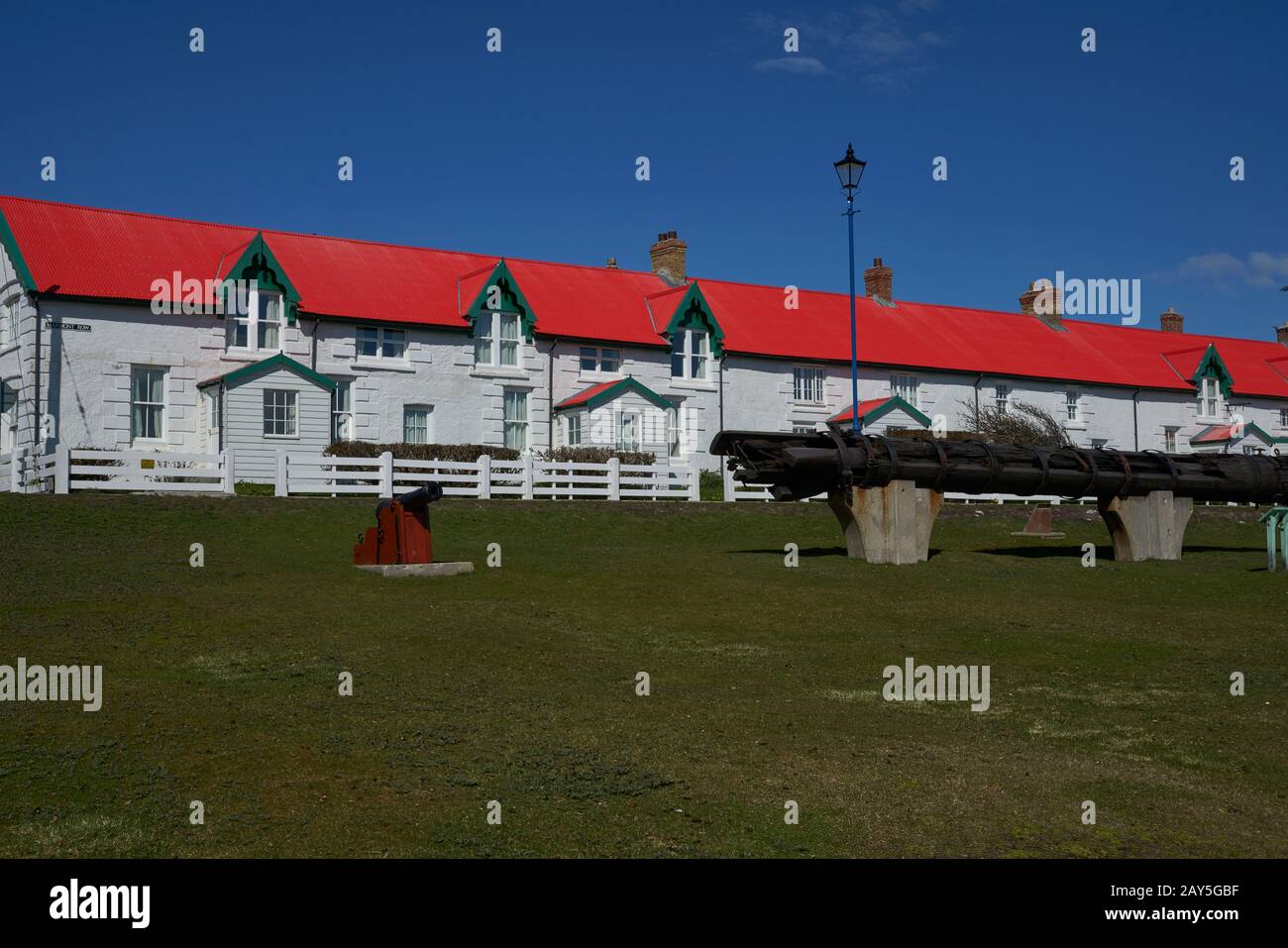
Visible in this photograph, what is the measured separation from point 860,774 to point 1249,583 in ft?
39.9

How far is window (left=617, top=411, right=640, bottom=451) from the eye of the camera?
3872cm

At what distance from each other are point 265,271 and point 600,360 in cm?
1096

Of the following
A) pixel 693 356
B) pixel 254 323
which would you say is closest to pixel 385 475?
pixel 254 323

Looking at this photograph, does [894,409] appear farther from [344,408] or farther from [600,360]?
[344,408]

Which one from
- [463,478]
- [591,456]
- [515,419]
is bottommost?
[463,478]

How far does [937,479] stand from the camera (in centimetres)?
2025

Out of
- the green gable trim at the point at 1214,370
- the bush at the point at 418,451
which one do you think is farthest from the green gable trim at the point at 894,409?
the green gable trim at the point at 1214,370

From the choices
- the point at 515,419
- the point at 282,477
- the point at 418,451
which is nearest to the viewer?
the point at 282,477

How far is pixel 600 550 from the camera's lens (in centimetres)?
2047

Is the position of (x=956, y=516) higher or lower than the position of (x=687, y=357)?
lower

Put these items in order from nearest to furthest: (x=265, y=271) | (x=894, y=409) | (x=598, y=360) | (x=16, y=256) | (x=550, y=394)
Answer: (x=16, y=256) < (x=265, y=271) < (x=550, y=394) < (x=598, y=360) < (x=894, y=409)

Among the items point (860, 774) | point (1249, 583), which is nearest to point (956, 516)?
point (1249, 583)

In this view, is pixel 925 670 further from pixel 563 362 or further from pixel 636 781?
pixel 563 362
